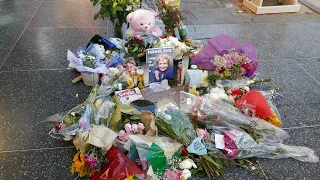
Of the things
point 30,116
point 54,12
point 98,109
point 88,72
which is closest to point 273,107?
point 98,109

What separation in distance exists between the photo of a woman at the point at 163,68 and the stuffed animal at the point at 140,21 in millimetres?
355

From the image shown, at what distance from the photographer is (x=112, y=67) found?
2307 millimetres

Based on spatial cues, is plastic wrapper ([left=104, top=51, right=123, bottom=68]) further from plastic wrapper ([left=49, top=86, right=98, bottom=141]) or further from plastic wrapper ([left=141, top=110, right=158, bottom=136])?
plastic wrapper ([left=141, top=110, right=158, bottom=136])

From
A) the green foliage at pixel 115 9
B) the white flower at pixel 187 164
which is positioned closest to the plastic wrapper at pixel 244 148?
the white flower at pixel 187 164

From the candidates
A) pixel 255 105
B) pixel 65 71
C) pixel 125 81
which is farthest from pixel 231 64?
pixel 65 71

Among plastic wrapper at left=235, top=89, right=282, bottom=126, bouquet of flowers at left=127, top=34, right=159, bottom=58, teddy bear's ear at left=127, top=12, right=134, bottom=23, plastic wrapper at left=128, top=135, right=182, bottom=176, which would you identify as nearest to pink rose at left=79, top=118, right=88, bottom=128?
plastic wrapper at left=128, top=135, right=182, bottom=176

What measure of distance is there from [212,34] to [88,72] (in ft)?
5.01

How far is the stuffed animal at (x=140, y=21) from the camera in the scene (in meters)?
2.40

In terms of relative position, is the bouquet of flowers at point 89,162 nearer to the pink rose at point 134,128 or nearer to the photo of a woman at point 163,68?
the pink rose at point 134,128

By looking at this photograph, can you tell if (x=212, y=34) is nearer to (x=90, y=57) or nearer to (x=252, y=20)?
(x=252, y=20)

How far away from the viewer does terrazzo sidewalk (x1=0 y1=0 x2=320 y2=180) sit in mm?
1675

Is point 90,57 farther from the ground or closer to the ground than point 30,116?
farther from the ground

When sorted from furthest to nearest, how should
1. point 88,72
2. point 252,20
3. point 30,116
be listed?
point 252,20 < point 88,72 < point 30,116

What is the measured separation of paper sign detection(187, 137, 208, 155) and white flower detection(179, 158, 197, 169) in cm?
6
